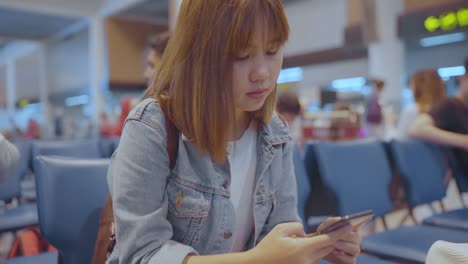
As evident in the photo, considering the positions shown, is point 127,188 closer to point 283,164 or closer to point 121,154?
point 121,154

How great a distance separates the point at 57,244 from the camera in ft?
3.89

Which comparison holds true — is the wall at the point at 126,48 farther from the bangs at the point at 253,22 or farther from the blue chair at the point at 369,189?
the bangs at the point at 253,22

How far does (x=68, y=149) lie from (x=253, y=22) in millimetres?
2286

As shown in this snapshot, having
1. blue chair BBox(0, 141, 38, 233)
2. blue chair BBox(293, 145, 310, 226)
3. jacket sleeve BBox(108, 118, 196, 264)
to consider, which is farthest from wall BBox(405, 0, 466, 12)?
jacket sleeve BBox(108, 118, 196, 264)

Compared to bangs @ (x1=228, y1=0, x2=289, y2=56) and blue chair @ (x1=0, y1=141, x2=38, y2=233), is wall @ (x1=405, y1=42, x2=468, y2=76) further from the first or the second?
bangs @ (x1=228, y1=0, x2=289, y2=56)

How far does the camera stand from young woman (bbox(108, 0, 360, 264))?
30.1 inches

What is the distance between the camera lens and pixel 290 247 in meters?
0.71

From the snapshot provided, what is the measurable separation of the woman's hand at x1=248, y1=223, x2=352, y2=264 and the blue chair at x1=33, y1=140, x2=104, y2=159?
220cm

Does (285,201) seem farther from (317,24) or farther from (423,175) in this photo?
(317,24)

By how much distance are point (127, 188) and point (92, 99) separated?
11323 millimetres

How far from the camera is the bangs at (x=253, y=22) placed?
780mm

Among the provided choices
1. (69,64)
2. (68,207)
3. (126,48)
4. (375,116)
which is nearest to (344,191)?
(68,207)

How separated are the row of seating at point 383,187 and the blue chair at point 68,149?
5.00 feet

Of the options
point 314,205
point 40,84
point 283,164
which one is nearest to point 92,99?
point 40,84
